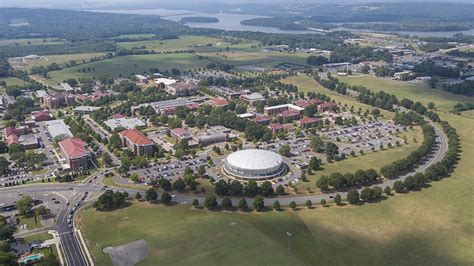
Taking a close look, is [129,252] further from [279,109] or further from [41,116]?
[279,109]

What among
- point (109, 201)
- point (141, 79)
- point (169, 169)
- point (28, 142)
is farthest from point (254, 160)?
point (141, 79)

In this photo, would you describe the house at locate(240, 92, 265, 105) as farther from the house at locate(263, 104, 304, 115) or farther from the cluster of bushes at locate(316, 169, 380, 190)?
the cluster of bushes at locate(316, 169, 380, 190)

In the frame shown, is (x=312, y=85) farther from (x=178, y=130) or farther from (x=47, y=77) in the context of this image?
(x=47, y=77)

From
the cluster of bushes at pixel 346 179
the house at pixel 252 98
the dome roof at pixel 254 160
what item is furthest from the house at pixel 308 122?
the cluster of bushes at pixel 346 179

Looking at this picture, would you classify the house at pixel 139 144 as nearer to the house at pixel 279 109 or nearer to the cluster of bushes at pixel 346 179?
the cluster of bushes at pixel 346 179

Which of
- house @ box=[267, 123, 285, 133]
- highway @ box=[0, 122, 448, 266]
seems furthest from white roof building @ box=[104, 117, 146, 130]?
house @ box=[267, 123, 285, 133]

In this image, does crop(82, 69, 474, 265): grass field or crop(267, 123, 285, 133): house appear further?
crop(267, 123, 285, 133): house

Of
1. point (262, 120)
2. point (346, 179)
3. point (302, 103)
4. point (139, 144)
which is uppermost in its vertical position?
point (302, 103)
